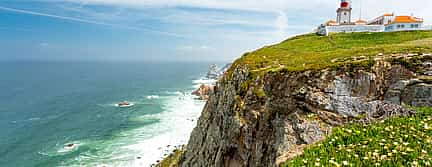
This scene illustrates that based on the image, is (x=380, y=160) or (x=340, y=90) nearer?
(x=380, y=160)

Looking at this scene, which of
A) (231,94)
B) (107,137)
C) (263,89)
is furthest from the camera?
(107,137)

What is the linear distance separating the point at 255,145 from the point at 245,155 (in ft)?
5.73

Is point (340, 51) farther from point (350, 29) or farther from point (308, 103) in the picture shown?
point (350, 29)

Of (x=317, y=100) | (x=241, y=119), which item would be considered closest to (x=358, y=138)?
(x=317, y=100)

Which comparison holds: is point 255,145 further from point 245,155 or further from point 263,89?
point 263,89

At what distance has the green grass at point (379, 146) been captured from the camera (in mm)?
7746

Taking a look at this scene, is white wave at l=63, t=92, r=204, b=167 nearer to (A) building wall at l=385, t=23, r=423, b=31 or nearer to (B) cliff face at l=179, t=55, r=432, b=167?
(B) cliff face at l=179, t=55, r=432, b=167

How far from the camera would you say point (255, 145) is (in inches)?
794

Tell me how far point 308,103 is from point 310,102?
17cm

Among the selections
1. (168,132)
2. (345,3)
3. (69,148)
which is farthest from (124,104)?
(345,3)

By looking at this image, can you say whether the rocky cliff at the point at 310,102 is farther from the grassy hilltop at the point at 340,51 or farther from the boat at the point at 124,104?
the boat at the point at 124,104

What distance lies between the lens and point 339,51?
2498cm

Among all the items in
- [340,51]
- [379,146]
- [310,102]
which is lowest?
[379,146]

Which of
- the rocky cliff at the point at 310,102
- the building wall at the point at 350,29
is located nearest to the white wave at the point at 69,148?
the rocky cliff at the point at 310,102
